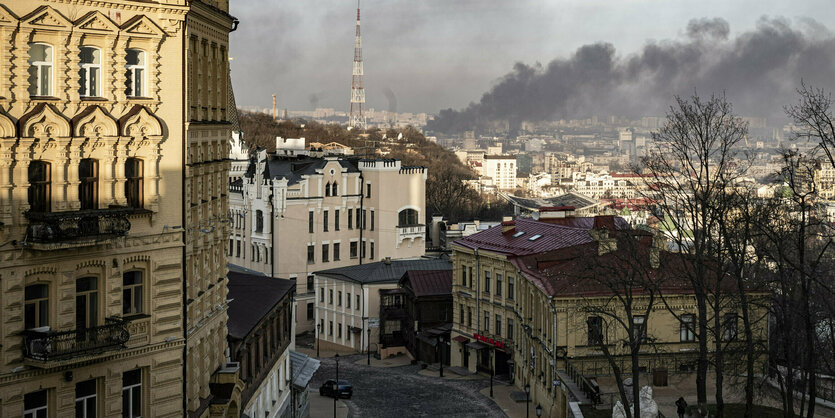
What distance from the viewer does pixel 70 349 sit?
2073cm

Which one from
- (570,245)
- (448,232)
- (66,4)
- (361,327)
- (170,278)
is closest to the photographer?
(66,4)

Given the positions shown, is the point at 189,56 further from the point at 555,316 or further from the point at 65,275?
the point at 555,316

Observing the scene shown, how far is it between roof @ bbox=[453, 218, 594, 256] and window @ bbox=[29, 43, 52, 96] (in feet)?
102

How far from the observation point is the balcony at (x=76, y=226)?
20031 mm

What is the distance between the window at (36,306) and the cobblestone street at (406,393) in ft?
88.3

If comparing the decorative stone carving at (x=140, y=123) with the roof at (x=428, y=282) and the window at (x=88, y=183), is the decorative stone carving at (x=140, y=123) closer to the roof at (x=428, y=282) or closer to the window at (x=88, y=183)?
the window at (x=88, y=183)

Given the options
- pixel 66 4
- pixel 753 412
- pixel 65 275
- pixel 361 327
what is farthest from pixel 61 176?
pixel 361 327

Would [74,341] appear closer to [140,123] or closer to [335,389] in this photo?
[140,123]

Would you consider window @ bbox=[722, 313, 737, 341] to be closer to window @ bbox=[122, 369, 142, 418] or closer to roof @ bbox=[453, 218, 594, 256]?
roof @ bbox=[453, 218, 594, 256]

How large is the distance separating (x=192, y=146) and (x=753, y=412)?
21.1 meters

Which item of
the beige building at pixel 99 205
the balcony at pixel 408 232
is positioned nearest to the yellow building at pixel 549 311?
the balcony at pixel 408 232

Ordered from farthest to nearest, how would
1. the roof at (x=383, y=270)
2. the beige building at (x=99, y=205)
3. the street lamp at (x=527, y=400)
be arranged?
the roof at (x=383, y=270) → the street lamp at (x=527, y=400) → the beige building at (x=99, y=205)

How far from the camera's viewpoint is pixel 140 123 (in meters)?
22.0

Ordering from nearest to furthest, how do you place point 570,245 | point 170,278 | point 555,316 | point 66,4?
A: point 66,4 → point 170,278 → point 555,316 → point 570,245
